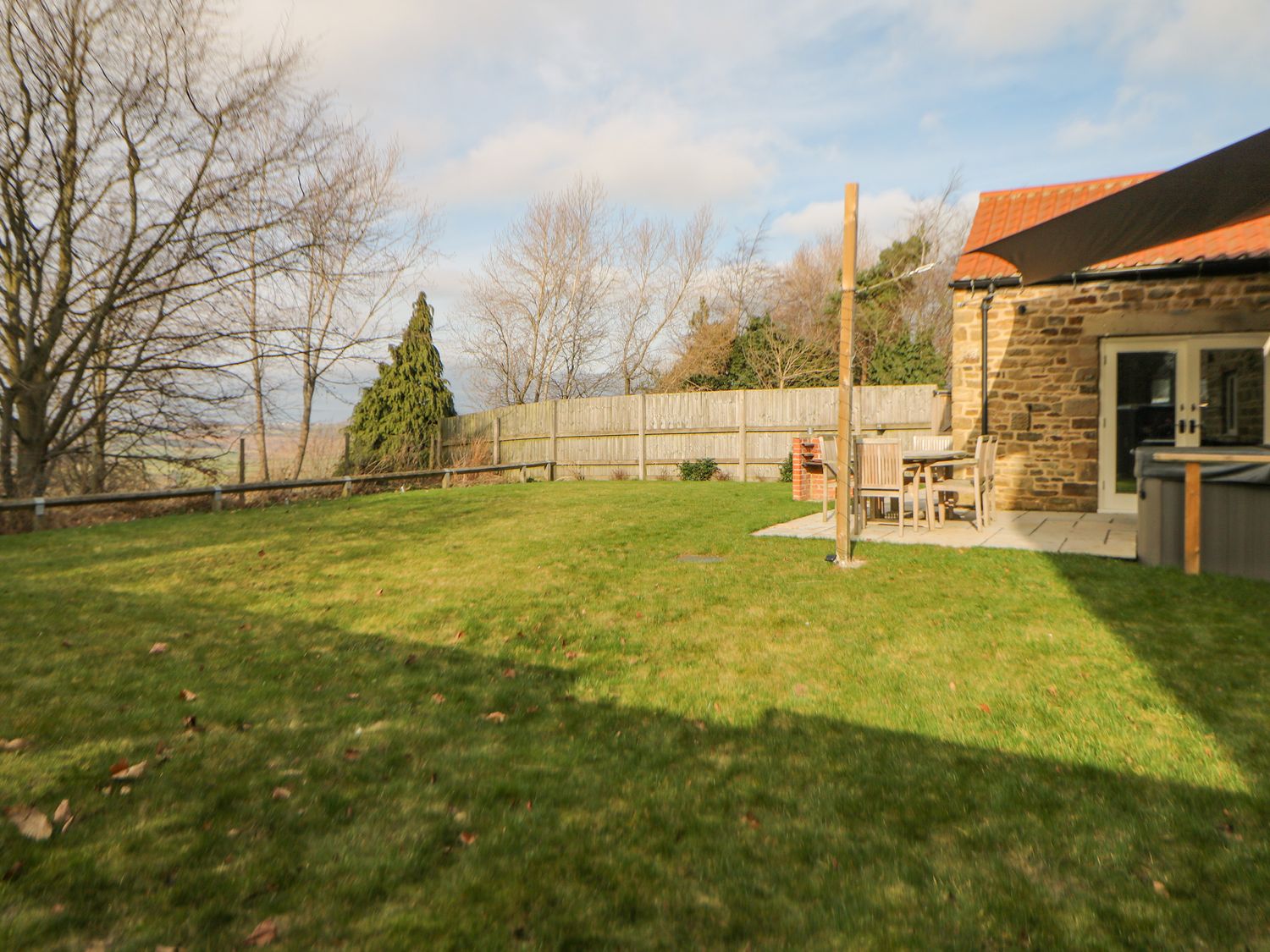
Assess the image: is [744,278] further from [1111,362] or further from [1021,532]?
[1021,532]

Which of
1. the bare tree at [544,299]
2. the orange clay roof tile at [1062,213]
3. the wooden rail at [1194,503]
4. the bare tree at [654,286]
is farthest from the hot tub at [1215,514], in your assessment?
the bare tree at [654,286]

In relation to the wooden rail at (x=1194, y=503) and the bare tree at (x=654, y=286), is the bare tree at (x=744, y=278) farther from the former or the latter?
the wooden rail at (x=1194, y=503)

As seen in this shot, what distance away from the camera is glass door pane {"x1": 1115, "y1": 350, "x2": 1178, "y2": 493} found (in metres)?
8.77

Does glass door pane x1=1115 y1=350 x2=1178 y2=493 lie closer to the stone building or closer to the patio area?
the stone building

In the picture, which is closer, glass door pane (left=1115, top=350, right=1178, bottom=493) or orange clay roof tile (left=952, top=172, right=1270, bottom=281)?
orange clay roof tile (left=952, top=172, right=1270, bottom=281)

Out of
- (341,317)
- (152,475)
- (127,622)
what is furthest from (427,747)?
(341,317)

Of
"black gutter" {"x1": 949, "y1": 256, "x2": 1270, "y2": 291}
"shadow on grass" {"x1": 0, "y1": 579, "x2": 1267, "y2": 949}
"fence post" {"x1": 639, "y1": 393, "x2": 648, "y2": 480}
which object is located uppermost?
"black gutter" {"x1": 949, "y1": 256, "x2": 1270, "y2": 291}

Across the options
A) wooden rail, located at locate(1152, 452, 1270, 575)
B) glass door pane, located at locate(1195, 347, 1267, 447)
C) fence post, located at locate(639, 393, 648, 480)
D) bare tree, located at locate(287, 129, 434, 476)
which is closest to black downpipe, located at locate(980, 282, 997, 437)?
glass door pane, located at locate(1195, 347, 1267, 447)

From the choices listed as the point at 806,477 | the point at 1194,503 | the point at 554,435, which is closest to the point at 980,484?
the point at 1194,503

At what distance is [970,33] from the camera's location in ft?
27.1

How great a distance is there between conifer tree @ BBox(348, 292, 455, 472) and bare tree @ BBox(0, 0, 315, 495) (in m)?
7.31

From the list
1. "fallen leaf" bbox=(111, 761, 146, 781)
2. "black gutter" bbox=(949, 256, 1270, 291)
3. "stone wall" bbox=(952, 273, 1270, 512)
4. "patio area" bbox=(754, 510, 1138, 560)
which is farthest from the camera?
"stone wall" bbox=(952, 273, 1270, 512)

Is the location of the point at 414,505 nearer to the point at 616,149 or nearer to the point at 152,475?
the point at 152,475

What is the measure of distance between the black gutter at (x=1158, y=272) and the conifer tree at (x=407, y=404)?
503 inches
